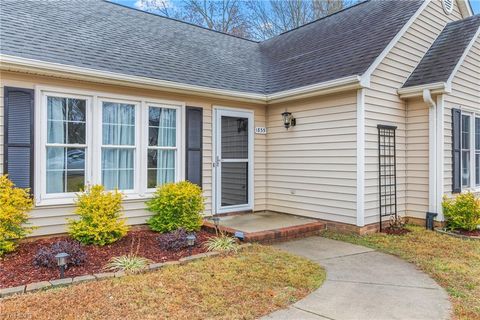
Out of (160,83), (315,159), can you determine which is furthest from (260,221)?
(160,83)

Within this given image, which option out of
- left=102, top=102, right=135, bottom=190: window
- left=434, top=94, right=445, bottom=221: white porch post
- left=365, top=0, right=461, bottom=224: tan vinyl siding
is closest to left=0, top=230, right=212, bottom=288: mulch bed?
left=102, top=102, right=135, bottom=190: window

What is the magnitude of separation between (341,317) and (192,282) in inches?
61.8

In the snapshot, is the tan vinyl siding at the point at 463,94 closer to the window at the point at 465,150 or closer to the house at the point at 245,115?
the house at the point at 245,115

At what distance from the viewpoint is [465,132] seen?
24.0 feet

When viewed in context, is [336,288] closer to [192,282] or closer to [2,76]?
[192,282]

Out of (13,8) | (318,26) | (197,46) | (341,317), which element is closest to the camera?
(341,317)

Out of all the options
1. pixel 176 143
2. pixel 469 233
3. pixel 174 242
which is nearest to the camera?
pixel 174 242

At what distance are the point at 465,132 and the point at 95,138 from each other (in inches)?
286

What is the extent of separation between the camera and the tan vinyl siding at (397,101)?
621cm

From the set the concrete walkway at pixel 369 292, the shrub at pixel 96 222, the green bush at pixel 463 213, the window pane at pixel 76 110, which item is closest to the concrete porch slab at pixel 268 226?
the concrete walkway at pixel 369 292

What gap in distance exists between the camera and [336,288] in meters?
3.72

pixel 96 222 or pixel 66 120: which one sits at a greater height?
pixel 66 120

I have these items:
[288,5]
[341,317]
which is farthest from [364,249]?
[288,5]

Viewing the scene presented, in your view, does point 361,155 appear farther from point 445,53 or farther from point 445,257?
point 445,53
